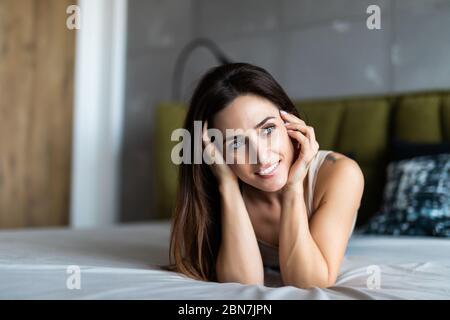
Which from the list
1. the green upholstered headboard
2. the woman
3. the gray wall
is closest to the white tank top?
the woman

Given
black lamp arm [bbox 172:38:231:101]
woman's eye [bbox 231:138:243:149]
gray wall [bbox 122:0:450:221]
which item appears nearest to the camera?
woman's eye [bbox 231:138:243:149]

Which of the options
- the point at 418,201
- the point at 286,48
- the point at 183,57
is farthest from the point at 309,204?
the point at 183,57

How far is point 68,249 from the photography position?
5.01 feet

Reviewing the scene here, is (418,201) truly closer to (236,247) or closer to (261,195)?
(261,195)

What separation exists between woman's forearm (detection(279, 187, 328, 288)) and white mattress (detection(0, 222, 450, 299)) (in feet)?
0.19

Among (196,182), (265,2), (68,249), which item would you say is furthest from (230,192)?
(265,2)

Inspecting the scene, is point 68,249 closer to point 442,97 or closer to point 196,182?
point 196,182

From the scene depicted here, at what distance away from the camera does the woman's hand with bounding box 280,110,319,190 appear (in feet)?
3.68

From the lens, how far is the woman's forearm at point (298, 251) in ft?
3.46

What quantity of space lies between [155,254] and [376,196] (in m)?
→ 1.18

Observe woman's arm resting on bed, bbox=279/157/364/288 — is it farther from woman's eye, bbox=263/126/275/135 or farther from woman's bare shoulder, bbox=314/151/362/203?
woman's eye, bbox=263/126/275/135

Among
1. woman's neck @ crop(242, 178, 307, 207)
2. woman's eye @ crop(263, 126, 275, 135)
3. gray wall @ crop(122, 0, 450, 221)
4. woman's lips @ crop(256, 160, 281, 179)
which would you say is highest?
gray wall @ crop(122, 0, 450, 221)

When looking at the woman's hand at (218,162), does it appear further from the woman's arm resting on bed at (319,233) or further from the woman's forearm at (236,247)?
the woman's arm resting on bed at (319,233)

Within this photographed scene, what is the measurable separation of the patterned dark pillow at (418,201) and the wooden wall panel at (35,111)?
2221 mm
